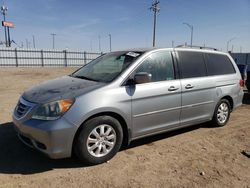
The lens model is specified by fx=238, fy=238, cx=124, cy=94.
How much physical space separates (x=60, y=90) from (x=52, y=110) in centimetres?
47

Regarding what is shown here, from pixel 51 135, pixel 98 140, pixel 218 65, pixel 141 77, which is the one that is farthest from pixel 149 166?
pixel 218 65

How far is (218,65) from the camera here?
17.2ft

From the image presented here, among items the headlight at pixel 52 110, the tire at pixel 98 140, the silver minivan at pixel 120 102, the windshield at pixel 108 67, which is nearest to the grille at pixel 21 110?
the silver minivan at pixel 120 102

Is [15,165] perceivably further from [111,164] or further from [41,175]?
[111,164]

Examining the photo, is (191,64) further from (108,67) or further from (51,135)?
(51,135)

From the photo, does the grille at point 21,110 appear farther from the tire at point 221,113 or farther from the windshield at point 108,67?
the tire at point 221,113

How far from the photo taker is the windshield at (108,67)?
12.8 ft

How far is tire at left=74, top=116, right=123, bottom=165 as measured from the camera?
10.9 feet

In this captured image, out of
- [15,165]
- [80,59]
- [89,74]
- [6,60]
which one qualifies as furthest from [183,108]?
[80,59]

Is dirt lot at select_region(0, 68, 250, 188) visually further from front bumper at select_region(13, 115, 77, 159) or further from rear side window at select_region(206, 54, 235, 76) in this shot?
rear side window at select_region(206, 54, 235, 76)

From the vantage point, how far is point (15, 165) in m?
3.45

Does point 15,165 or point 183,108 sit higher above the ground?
point 183,108

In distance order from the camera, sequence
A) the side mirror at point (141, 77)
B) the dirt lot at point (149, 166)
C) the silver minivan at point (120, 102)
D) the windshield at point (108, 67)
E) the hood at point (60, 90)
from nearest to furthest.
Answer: the dirt lot at point (149, 166)
the silver minivan at point (120, 102)
the hood at point (60, 90)
the side mirror at point (141, 77)
the windshield at point (108, 67)

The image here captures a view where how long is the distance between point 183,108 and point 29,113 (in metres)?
2.67
